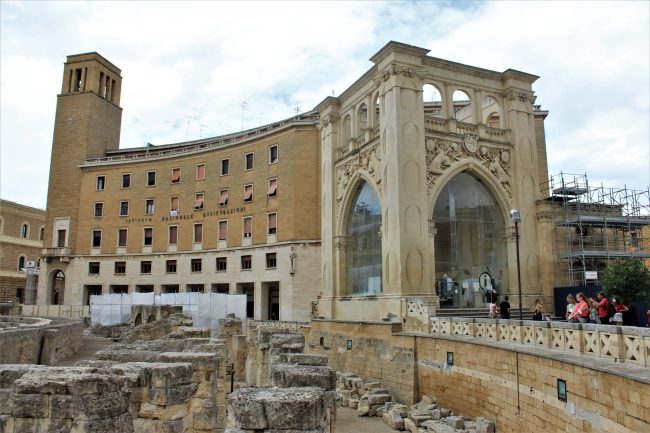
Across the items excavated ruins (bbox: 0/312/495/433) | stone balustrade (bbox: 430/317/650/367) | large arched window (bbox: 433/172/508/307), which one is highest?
large arched window (bbox: 433/172/508/307)

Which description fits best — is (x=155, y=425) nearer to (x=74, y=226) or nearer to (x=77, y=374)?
Answer: (x=77, y=374)

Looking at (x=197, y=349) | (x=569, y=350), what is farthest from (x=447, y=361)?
(x=197, y=349)

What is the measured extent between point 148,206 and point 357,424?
3236cm

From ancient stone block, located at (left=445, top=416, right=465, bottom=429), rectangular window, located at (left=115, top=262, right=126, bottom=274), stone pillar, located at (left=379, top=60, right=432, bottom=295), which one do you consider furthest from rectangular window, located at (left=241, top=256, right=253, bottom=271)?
ancient stone block, located at (left=445, top=416, right=465, bottom=429)

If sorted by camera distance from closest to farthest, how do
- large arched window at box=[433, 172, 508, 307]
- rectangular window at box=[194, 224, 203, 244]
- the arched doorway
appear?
large arched window at box=[433, 172, 508, 307], rectangular window at box=[194, 224, 203, 244], the arched doorway

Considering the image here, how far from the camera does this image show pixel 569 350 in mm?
11445

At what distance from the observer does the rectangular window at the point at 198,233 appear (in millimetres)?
41031

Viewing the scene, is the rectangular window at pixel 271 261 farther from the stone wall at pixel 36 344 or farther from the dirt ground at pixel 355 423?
the dirt ground at pixel 355 423

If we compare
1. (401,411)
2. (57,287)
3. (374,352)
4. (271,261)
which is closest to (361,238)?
(374,352)

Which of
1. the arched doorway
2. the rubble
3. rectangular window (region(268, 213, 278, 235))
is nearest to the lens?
the rubble

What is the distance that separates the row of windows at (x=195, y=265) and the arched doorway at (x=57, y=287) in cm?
396

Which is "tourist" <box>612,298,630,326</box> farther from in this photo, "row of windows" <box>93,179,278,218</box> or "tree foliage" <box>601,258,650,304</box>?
"row of windows" <box>93,179,278,218</box>

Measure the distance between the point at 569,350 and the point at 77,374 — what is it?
9.84 metres

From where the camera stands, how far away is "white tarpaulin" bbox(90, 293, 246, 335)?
105 ft
